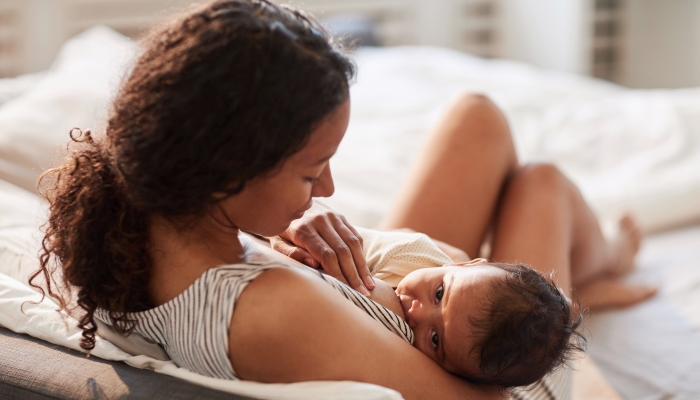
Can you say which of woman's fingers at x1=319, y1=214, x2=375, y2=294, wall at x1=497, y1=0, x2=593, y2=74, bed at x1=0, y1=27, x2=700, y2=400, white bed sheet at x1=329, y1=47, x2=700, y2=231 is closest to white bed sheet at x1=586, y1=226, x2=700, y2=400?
bed at x1=0, y1=27, x2=700, y2=400

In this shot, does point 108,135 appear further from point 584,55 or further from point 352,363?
point 584,55

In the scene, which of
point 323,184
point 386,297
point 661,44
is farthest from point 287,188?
point 661,44

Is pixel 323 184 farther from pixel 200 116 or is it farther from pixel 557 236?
pixel 557 236

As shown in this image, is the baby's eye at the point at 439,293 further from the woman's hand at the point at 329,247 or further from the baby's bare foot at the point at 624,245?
the baby's bare foot at the point at 624,245

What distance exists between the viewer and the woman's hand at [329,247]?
0.97m

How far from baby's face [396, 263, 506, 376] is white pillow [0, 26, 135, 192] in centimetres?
69

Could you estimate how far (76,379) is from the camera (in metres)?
0.80

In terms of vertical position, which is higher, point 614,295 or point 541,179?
point 541,179

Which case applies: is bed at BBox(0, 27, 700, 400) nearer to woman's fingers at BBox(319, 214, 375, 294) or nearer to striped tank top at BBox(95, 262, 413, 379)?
striped tank top at BBox(95, 262, 413, 379)

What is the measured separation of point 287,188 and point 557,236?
726 mm

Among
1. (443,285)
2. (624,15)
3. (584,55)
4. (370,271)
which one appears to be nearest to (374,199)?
(370,271)

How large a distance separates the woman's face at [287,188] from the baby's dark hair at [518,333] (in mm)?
→ 301

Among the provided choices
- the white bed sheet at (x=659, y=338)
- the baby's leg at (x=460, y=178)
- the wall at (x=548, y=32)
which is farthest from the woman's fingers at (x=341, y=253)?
the wall at (x=548, y=32)

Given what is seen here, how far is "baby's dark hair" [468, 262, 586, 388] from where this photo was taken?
0.88 meters
